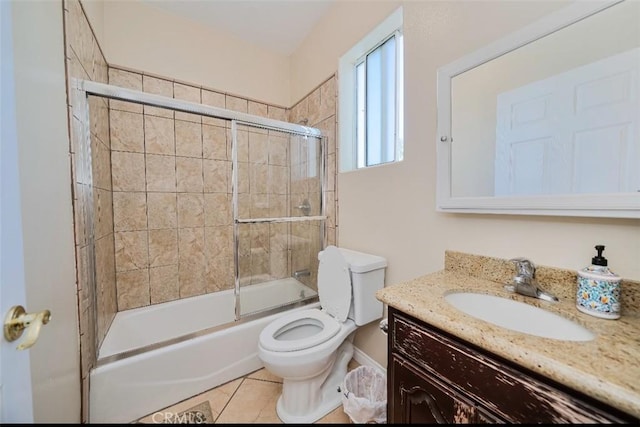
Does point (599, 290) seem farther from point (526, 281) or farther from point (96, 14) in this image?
point (96, 14)

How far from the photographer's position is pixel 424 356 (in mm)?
749

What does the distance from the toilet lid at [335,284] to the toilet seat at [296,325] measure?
0.06 metres

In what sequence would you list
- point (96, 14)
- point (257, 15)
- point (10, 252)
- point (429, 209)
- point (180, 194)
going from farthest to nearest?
point (180, 194) < point (257, 15) < point (96, 14) < point (429, 209) < point (10, 252)

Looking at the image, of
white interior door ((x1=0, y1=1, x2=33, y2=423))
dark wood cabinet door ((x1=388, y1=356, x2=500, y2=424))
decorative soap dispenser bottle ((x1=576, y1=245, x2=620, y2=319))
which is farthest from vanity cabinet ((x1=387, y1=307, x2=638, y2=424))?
white interior door ((x1=0, y1=1, x2=33, y2=423))

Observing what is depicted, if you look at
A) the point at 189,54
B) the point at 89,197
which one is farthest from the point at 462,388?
the point at 189,54

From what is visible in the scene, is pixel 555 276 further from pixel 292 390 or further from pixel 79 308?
pixel 79 308

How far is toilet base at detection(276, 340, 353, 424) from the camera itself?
1.25m

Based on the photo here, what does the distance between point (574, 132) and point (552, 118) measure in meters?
0.08

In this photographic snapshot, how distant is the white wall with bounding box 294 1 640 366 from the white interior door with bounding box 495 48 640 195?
0.44 ft

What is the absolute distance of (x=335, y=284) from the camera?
1546 mm

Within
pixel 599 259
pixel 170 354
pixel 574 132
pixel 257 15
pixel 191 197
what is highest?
pixel 257 15

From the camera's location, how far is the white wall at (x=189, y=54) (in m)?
1.79

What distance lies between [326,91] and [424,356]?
1951 mm

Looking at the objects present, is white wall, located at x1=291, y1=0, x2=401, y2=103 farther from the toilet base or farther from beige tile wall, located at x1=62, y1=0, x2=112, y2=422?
the toilet base
